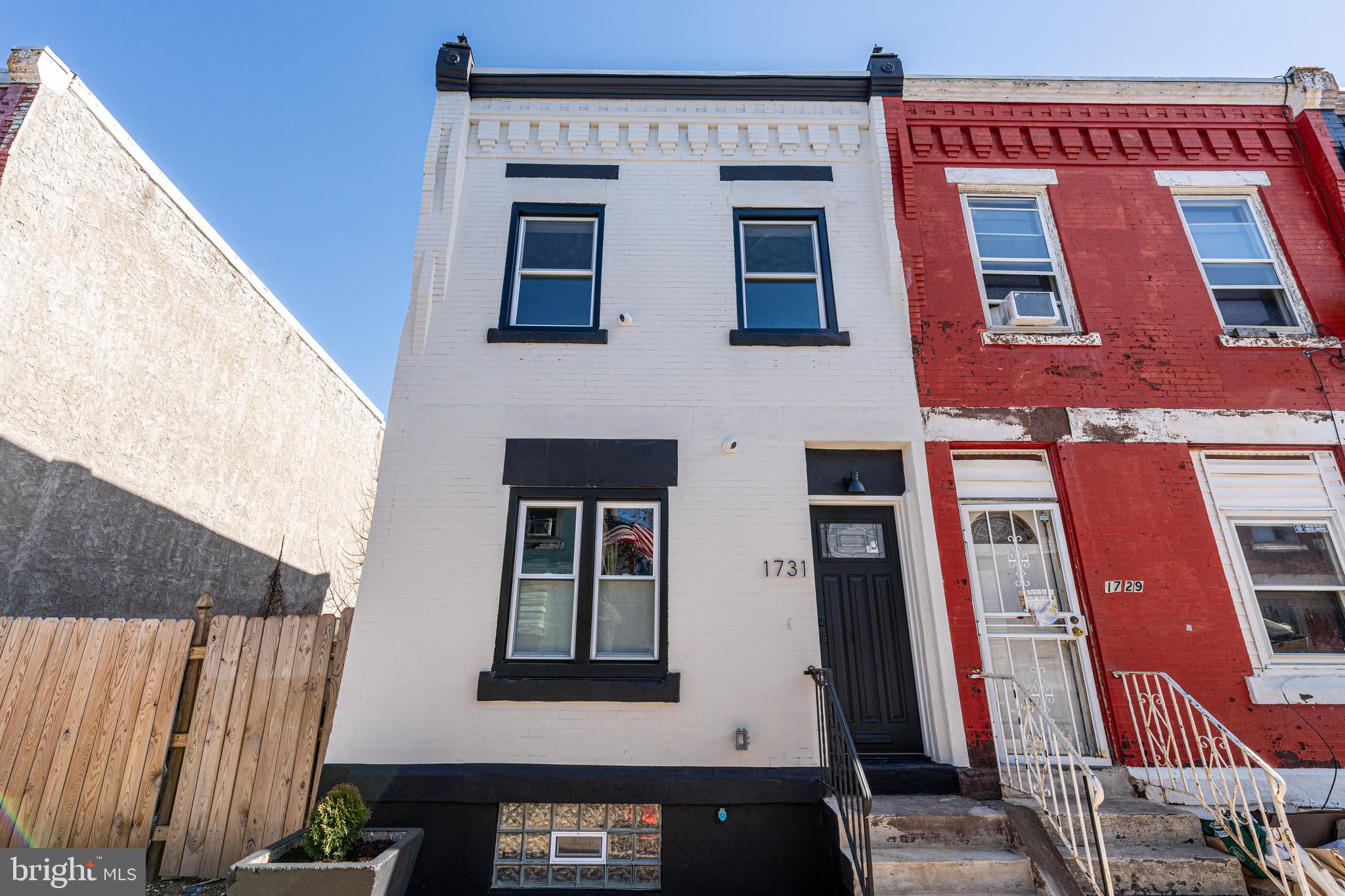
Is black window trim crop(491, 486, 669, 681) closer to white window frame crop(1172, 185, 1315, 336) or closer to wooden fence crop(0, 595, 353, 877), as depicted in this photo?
wooden fence crop(0, 595, 353, 877)

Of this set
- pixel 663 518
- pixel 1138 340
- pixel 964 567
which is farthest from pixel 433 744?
pixel 1138 340

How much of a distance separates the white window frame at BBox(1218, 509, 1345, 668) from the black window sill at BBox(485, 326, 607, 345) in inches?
250

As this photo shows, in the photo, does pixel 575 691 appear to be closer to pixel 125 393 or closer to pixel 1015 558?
pixel 1015 558

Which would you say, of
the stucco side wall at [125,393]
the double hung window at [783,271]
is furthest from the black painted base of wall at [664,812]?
the stucco side wall at [125,393]

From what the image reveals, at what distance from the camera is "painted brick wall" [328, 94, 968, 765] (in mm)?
5641

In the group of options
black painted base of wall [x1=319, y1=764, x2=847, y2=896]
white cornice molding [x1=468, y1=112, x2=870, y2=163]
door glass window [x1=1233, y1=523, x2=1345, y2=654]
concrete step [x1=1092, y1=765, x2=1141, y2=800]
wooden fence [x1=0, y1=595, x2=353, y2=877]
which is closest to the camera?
black painted base of wall [x1=319, y1=764, x2=847, y2=896]

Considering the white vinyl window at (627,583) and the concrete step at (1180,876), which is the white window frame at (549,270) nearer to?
the white vinyl window at (627,583)

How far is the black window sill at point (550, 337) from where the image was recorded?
6.83m

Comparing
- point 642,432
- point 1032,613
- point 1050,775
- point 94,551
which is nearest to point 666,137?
point 642,432

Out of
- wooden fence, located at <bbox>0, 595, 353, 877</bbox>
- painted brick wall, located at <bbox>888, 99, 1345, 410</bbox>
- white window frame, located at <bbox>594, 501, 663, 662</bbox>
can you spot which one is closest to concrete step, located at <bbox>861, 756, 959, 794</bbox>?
white window frame, located at <bbox>594, 501, 663, 662</bbox>

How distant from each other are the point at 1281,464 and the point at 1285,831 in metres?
4.28

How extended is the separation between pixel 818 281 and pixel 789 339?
36.6 inches

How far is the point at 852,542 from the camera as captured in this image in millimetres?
6504

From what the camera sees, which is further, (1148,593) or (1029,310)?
(1029,310)
